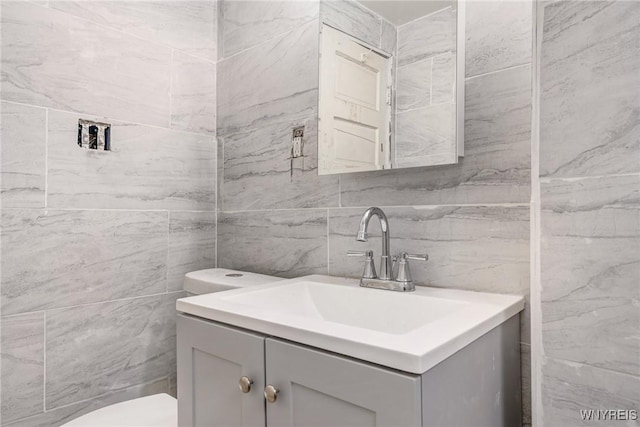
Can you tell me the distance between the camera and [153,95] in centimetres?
159

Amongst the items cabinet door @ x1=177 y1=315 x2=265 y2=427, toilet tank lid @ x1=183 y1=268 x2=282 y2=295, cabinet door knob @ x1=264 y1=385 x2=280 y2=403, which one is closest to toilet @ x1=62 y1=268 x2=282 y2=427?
toilet tank lid @ x1=183 y1=268 x2=282 y2=295

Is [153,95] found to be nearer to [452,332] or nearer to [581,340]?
[452,332]

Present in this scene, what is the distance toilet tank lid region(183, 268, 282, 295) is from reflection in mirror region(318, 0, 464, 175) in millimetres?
447

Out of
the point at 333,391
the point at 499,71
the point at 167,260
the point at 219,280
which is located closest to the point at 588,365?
the point at 333,391

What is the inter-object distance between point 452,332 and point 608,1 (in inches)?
23.5

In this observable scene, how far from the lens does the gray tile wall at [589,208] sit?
26.1 inches

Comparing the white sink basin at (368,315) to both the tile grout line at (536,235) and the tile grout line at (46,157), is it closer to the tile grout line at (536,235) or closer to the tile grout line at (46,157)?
the tile grout line at (536,235)

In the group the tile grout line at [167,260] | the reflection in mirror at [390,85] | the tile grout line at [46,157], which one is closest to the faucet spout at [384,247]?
the reflection in mirror at [390,85]

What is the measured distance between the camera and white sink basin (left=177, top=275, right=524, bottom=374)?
64cm

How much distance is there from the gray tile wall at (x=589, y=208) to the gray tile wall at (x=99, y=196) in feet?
4.37

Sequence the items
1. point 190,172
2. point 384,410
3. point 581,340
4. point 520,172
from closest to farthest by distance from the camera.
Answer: point 384,410 → point 581,340 → point 520,172 → point 190,172

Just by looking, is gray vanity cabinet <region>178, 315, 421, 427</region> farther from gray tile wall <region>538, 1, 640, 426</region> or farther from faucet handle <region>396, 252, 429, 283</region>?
faucet handle <region>396, 252, 429, 283</region>

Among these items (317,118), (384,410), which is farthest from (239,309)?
(317,118)

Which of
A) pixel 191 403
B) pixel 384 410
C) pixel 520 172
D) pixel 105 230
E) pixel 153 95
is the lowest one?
pixel 191 403
